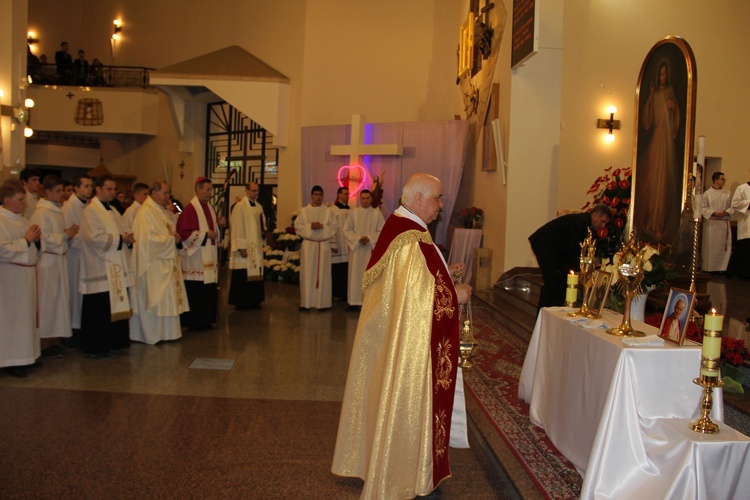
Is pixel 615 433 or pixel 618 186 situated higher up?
pixel 618 186

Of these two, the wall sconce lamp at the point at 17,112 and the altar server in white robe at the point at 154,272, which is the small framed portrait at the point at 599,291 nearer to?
the altar server in white robe at the point at 154,272

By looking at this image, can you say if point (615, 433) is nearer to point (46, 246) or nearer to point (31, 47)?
point (46, 246)

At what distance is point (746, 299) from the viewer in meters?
7.55

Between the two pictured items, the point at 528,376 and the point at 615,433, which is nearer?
the point at 615,433

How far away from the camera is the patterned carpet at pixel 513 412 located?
3.61 meters

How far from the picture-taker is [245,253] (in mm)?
9539

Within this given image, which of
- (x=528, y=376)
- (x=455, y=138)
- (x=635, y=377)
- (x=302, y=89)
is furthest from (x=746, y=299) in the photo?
(x=302, y=89)

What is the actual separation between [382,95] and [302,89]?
1.81 m

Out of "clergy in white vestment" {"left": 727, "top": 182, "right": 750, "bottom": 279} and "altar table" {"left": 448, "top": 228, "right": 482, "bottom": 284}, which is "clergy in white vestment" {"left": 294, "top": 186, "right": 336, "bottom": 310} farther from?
"clergy in white vestment" {"left": 727, "top": 182, "right": 750, "bottom": 279}

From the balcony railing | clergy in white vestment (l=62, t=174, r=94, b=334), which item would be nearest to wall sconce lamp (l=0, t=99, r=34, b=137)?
clergy in white vestment (l=62, t=174, r=94, b=334)

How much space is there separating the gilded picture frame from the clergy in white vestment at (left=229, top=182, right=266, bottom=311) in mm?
5348

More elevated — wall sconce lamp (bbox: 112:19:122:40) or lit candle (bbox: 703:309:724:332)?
wall sconce lamp (bbox: 112:19:122:40)

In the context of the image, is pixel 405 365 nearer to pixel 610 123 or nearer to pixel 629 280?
pixel 629 280

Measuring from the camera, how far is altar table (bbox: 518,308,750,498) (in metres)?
2.68
